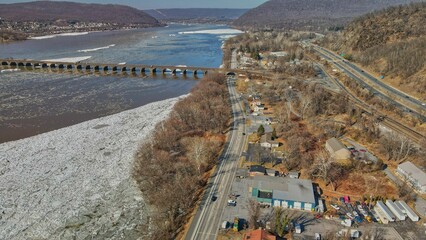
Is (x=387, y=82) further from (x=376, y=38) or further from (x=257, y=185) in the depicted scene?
(x=257, y=185)

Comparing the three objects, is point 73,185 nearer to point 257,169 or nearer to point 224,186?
point 224,186

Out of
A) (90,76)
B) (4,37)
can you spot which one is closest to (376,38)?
(90,76)

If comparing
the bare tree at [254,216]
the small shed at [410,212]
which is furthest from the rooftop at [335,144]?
the bare tree at [254,216]

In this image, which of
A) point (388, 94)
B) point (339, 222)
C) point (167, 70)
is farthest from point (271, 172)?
point (167, 70)

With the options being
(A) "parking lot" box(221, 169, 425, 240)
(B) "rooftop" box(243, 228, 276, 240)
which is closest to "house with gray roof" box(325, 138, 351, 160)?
(A) "parking lot" box(221, 169, 425, 240)

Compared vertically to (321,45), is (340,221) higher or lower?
lower

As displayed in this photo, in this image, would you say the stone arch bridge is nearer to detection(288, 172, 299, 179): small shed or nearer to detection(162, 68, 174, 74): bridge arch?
detection(162, 68, 174, 74): bridge arch
